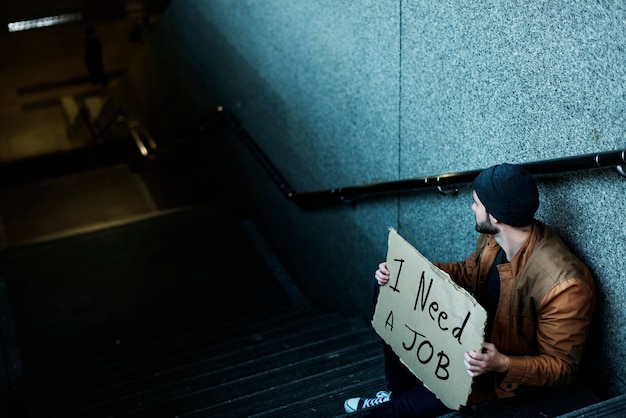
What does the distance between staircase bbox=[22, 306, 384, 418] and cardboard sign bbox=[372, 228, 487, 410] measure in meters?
0.56

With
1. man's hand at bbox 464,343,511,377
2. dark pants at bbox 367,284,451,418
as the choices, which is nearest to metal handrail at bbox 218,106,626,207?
man's hand at bbox 464,343,511,377

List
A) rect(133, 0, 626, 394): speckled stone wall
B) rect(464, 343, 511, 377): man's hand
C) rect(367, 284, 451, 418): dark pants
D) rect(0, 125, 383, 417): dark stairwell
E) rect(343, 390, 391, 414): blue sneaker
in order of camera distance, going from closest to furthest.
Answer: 1. rect(464, 343, 511, 377): man's hand
2. rect(133, 0, 626, 394): speckled stone wall
3. rect(367, 284, 451, 418): dark pants
4. rect(343, 390, 391, 414): blue sneaker
5. rect(0, 125, 383, 417): dark stairwell

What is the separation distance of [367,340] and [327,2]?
1.82 metres

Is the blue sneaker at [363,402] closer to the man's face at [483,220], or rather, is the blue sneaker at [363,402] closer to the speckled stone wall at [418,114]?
the speckled stone wall at [418,114]

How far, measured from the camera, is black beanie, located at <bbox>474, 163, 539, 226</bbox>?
6.89 ft

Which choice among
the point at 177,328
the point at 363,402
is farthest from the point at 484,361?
the point at 177,328

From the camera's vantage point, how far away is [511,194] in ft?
6.90

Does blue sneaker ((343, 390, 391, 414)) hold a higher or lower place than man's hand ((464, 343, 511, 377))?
lower

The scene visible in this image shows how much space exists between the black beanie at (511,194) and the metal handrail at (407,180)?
0.14 m

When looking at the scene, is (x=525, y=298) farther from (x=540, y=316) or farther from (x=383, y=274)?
(x=383, y=274)

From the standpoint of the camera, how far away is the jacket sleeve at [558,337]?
6.81ft

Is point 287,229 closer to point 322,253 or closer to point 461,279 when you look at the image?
point 322,253

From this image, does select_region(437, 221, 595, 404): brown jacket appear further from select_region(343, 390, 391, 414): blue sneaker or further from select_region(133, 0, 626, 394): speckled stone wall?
select_region(343, 390, 391, 414): blue sneaker

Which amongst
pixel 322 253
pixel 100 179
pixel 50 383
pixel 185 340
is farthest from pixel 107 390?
pixel 100 179
